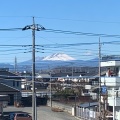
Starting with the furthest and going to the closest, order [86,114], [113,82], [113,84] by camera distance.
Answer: [113,84]
[113,82]
[86,114]

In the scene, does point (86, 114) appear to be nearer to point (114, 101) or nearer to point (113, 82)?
point (114, 101)

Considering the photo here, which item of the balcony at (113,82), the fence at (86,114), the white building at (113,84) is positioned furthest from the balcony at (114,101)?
the balcony at (113,82)

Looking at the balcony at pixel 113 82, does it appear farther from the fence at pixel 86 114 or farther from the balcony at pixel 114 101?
the balcony at pixel 114 101

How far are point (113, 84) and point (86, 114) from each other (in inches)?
236

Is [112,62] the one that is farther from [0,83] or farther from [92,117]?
[0,83]

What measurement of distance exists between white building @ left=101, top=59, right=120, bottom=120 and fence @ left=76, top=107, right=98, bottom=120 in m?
1.77

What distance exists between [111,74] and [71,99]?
9.28m

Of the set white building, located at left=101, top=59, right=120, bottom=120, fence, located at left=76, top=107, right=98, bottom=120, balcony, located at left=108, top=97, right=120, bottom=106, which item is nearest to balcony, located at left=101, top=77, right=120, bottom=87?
white building, located at left=101, top=59, right=120, bottom=120

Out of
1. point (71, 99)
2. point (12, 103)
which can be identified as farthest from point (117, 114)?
point (12, 103)

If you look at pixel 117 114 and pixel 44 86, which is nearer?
pixel 117 114

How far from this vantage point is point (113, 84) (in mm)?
41281

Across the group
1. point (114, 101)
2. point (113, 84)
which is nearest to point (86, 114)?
point (114, 101)

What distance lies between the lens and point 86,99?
177 ft

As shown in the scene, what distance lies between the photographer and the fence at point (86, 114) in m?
34.8
